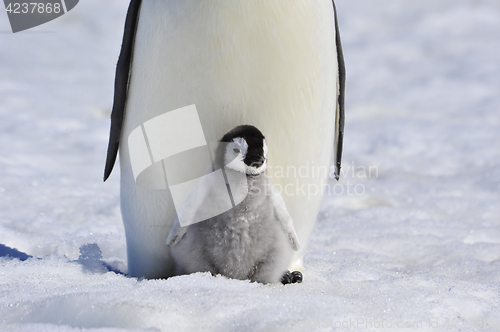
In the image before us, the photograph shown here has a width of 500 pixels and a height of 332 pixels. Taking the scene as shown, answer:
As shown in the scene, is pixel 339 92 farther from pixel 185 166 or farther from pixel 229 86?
pixel 185 166

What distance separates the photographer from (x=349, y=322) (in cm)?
100

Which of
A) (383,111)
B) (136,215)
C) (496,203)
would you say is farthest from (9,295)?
(383,111)

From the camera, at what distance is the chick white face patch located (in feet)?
4.40

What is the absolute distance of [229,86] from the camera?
4.56 feet

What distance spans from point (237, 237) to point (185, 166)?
11.3 inches

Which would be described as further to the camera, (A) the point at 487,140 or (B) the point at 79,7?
(B) the point at 79,7

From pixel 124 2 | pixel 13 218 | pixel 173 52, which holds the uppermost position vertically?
pixel 124 2

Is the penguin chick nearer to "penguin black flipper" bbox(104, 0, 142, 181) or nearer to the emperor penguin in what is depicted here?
the emperor penguin

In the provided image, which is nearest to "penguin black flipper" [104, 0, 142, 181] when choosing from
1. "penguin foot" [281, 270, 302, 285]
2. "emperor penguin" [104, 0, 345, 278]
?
"emperor penguin" [104, 0, 345, 278]

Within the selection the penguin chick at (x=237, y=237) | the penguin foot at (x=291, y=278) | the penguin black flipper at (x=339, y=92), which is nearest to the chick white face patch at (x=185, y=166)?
the penguin chick at (x=237, y=237)

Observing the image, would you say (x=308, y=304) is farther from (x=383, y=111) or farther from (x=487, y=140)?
(x=383, y=111)

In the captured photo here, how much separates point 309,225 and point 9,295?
103 centimetres

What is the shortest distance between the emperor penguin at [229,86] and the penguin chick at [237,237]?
0.13 m

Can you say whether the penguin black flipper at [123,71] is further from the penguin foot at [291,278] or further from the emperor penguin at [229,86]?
the penguin foot at [291,278]
